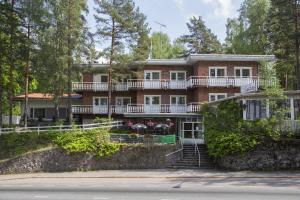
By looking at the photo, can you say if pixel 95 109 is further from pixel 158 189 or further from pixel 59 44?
pixel 158 189

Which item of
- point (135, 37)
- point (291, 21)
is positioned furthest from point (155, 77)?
point (291, 21)

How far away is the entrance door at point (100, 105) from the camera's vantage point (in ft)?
159

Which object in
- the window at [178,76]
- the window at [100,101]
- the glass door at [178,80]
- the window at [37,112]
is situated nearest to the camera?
the glass door at [178,80]

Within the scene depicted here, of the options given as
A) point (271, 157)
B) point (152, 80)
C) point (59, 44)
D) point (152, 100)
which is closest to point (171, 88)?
point (152, 80)

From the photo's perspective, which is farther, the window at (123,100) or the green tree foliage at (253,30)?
the green tree foliage at (253,30)

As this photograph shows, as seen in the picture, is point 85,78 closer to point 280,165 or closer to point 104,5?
point 104,5

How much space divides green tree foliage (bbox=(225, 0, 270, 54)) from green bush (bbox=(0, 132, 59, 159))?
29752 millimetres

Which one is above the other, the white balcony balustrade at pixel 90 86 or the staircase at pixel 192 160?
the white balcony balustrade at pixel 90 86

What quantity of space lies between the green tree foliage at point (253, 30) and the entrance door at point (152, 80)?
13.7 meters

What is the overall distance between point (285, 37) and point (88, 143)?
80.4ft

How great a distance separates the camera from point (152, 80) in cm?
4856

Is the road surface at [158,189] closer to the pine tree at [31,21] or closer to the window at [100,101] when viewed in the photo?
the pine tree at [31,21]

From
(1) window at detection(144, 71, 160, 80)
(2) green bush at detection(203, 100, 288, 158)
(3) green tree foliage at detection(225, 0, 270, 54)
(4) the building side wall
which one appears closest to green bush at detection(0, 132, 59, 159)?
(2) green bush at detection(203, 100, 288, 158)

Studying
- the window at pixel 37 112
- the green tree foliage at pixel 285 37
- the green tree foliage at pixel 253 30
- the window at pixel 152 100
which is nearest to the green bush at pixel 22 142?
the window at pixel 152 100
